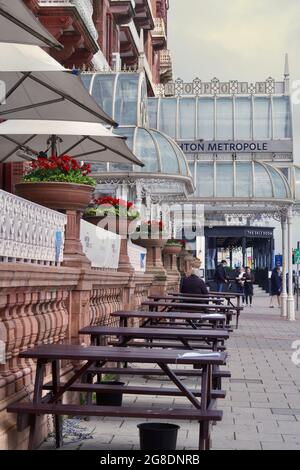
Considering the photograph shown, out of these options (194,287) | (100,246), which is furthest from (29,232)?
(194,287)

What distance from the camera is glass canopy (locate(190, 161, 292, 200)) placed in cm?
3028

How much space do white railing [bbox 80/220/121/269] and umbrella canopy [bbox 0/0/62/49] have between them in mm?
5039

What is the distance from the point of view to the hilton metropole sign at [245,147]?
39.8 meters

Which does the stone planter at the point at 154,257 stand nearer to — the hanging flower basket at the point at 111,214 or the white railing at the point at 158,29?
the hanging flower basket at the point at 111,214

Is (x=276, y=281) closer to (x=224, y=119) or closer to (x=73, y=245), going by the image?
(x=224, y=119)

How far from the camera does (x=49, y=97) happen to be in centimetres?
1092

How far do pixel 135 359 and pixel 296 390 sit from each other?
5204mm

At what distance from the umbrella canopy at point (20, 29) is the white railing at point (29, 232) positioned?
4.22 ft

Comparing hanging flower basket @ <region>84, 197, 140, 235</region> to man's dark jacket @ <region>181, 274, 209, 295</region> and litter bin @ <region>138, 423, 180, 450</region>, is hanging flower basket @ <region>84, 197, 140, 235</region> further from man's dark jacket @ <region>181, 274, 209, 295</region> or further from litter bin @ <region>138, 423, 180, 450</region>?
litter bin @ <region>138, 423, 180, 450</region>

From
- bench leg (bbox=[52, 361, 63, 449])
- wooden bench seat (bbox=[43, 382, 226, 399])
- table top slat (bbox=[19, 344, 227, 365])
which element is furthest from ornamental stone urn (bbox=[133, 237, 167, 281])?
table top slat (bbox=[19, 344, 227, 365])

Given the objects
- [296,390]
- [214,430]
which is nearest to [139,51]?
[296,390]

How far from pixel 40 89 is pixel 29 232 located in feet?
11.1

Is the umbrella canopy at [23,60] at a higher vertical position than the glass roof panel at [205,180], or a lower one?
lower

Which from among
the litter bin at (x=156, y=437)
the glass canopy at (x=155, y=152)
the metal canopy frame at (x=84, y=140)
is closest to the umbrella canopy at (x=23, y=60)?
the litter bin at (x=156, y=437)
